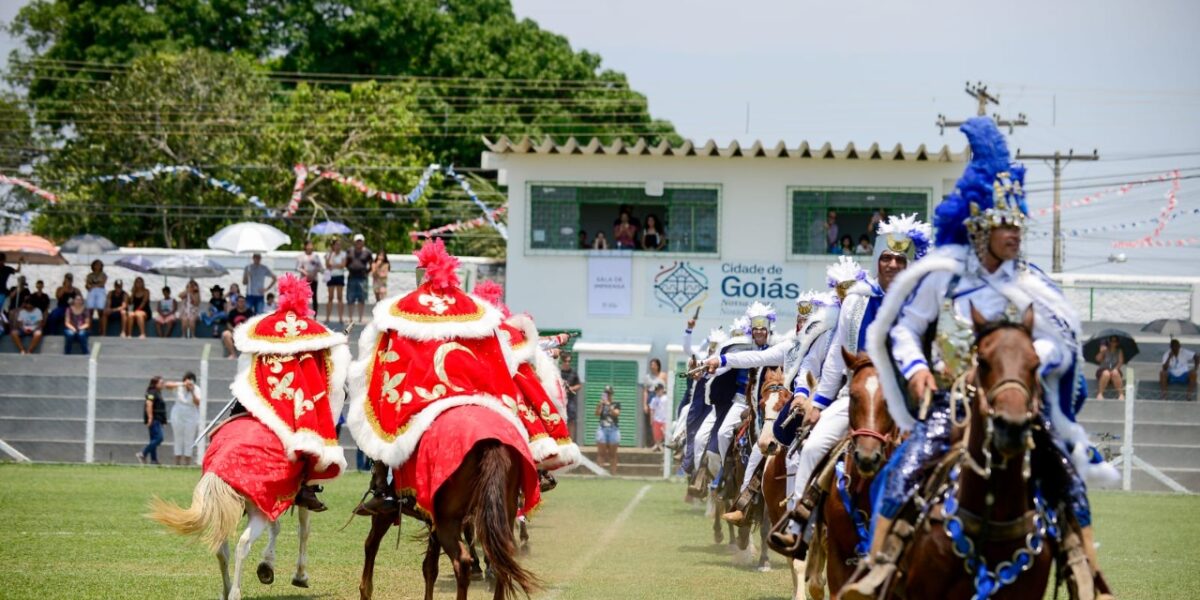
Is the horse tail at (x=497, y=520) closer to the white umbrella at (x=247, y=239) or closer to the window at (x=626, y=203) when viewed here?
the white umbrella at (x=247, y=239)

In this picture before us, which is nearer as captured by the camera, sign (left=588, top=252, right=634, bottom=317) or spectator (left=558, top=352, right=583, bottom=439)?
spectator (left=558, top=352, right=583, bottom=439)

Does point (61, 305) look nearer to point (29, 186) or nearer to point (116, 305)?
point (116, 305)

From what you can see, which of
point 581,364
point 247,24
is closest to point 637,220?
point 581,364

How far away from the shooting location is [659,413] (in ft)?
97.5

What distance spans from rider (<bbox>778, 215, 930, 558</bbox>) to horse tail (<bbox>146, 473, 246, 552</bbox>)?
395 cm

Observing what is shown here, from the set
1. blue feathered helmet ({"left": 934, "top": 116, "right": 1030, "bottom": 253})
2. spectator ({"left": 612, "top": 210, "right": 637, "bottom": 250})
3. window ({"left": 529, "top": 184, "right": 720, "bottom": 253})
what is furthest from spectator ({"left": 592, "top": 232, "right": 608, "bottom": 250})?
blue feathered helmet ({"left": 934, "top": 116, "right": 1030, "bottom": 253})

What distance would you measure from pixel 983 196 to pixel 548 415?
510 centimetres

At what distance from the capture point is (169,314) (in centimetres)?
3400

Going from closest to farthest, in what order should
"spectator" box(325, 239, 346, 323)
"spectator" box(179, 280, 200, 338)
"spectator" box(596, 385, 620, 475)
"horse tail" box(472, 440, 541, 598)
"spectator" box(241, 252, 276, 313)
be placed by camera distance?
Result: 1. "horse tail" box(472, 440, 541, 598)
2. "spectator" box(596, 385, 620, 475)
3. "spectator" box(241, 252, 276, 313)
4. "spectator" box(325, 239, 346, 323)
5. "spectator" box(179, 280, 200, 338)

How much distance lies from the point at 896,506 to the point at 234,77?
4420cm

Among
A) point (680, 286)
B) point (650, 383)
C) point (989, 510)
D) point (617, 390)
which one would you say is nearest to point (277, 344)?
point (989, 510)

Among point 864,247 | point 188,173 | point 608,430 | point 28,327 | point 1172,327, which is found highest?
point 188,173

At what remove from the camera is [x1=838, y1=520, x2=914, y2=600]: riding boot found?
6.70 m

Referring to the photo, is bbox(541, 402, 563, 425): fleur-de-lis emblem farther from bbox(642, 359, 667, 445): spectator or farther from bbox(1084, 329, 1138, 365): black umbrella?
bbox(1084, 329, 1138, 365): black umbrella
